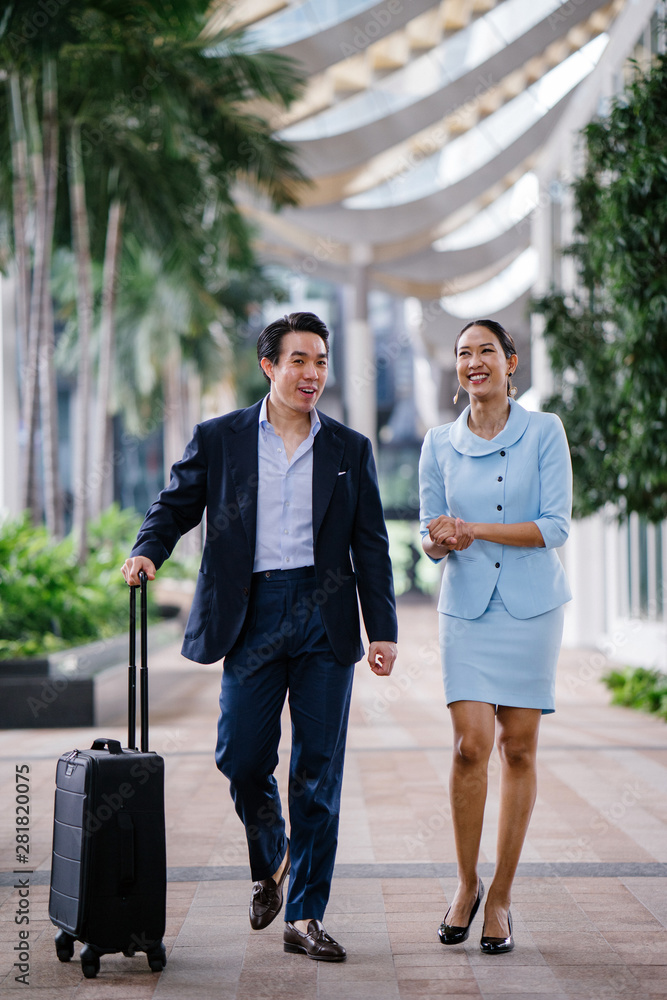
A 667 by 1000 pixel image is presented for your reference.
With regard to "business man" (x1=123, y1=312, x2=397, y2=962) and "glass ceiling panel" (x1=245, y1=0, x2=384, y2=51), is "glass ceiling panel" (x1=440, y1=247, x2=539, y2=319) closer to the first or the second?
"glass ceiling panel" (x1=245, y1=0, x2=384, y2=51)

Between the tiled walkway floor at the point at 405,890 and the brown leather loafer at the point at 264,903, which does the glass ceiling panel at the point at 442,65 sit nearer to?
the tiled walkway floor at the point at 405,890

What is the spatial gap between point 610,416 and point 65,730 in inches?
211

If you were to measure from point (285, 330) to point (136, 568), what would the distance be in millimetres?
877

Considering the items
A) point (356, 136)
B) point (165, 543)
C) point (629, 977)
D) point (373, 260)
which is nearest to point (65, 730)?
point (165, 543)

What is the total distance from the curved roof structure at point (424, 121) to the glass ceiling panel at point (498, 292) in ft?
0.45

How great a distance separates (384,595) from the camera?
3521mm

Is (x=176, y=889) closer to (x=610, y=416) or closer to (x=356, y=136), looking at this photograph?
(x=610, y=416)

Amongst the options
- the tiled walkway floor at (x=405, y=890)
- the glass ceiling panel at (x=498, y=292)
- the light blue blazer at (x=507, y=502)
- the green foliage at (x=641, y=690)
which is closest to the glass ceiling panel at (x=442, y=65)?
the glass ceiling panel at (x=498, y=292)

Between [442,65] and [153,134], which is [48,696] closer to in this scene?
[153,134]

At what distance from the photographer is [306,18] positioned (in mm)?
A: 21578

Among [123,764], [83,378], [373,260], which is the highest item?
[373,260]

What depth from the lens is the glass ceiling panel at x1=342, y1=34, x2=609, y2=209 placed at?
2388 cm

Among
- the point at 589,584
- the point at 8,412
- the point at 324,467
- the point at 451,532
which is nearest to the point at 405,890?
the point at 451,532

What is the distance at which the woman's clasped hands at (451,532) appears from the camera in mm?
3303
